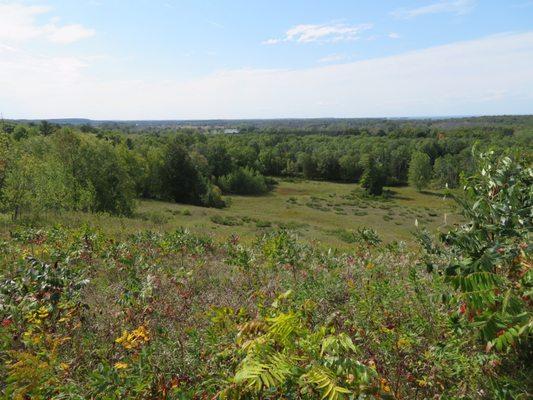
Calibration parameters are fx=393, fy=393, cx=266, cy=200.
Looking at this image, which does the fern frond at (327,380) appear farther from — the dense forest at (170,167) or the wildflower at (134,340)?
the dense forest at (170,167)

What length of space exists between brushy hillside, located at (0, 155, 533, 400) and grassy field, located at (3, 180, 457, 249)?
26167 millimetres

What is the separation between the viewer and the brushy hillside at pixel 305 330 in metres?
2.29

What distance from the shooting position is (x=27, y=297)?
420cm

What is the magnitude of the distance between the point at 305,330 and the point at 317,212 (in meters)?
56.1

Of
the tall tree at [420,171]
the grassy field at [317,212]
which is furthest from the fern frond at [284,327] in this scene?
the tall tree at [420,171]

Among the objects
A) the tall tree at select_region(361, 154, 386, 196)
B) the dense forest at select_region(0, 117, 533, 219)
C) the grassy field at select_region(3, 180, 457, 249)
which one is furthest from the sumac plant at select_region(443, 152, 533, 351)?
the tall tree at select_region(361, 154, 386, 196)

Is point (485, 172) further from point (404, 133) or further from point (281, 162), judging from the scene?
point (404, 133)

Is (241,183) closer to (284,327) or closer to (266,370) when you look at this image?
(284,327)

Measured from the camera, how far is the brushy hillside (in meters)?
2.29

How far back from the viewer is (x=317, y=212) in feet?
190

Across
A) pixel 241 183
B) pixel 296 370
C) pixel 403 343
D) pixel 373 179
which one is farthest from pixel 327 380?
pixel 373 179

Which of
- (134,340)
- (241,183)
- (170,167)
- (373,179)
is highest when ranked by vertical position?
(134,340)

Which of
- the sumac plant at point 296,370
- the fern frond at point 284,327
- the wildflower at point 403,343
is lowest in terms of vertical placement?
the wildflower at point 403,343

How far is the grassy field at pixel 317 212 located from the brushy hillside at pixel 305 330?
1030 inches
